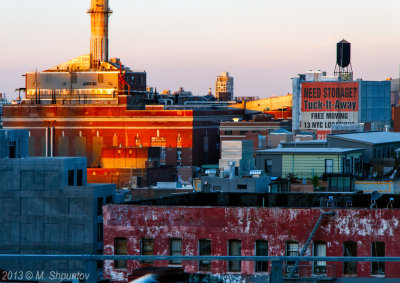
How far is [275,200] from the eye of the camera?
45219mm

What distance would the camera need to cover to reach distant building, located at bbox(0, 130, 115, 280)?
49781 mm

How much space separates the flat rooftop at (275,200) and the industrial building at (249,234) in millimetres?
5505

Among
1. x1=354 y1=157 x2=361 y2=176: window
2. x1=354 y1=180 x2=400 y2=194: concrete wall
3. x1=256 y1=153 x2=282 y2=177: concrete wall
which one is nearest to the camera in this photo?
x1=354 y1=180 x2=400 y2=194: concrete wall

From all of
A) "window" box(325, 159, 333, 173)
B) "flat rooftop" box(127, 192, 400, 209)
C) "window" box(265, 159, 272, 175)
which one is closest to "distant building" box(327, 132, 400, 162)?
"window" box(325, 159, 333, 173)

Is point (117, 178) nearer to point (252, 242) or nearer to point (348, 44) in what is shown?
point (348, 44)

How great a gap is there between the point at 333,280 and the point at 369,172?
5030 centimetres

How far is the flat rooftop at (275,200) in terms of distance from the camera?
44031 millimetres

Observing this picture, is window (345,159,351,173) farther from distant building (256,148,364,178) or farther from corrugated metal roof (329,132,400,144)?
corrugated metal roof (329,132,400,144)

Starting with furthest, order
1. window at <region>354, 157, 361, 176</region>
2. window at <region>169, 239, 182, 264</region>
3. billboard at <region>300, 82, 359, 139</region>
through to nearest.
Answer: billboard at <region>300, 82, 359, 139</region> < window at <region>354, 157, 361, 176</region> < window at <region>169, 239, 182, 264</region>

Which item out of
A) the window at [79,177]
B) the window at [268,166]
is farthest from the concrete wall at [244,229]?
the window at [268,166]

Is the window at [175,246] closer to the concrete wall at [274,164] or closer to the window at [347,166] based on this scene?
the window at [347,166]

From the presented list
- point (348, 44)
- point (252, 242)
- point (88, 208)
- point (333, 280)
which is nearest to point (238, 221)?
point (252, 242)

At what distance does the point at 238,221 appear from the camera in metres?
36.9

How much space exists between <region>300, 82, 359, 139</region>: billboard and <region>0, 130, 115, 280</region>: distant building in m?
90.4
